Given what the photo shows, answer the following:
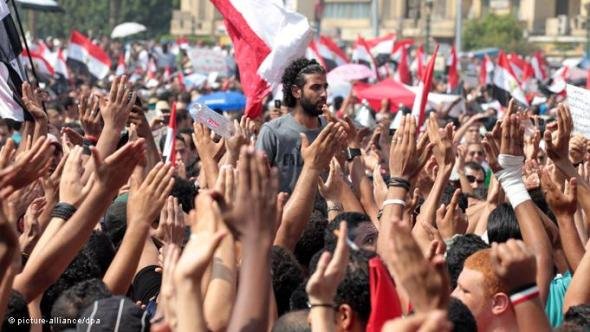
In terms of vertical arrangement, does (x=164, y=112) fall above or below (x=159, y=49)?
above

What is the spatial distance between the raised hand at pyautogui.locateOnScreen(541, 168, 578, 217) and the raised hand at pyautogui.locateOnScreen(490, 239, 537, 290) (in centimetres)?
201

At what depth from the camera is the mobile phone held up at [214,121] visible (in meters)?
8.25

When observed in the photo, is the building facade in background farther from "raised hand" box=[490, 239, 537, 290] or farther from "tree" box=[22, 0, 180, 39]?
"raised hand" box=[490, 239, 537, 290]

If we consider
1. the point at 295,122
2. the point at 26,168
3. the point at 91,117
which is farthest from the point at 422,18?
the point at 26,168

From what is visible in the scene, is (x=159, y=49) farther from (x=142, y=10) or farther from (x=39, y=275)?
(x=142, y=10)

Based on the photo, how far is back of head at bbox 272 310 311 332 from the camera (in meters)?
4.84

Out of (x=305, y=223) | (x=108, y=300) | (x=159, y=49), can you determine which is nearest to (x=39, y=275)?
(x=108, y=300)

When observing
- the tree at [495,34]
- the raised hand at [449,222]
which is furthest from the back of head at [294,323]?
the tree at [495,34]

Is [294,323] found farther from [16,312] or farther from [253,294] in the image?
A: [16,312]

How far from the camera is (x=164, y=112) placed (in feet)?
Result: 50.6

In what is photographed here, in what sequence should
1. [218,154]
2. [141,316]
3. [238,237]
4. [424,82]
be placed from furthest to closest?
[424,82]
[218,154]
[141,316]
[238,237]

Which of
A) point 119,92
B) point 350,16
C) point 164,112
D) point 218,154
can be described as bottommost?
point 350,16

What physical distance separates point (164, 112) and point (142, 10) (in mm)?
68042

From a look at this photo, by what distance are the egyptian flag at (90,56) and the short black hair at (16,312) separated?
66.6 ft
